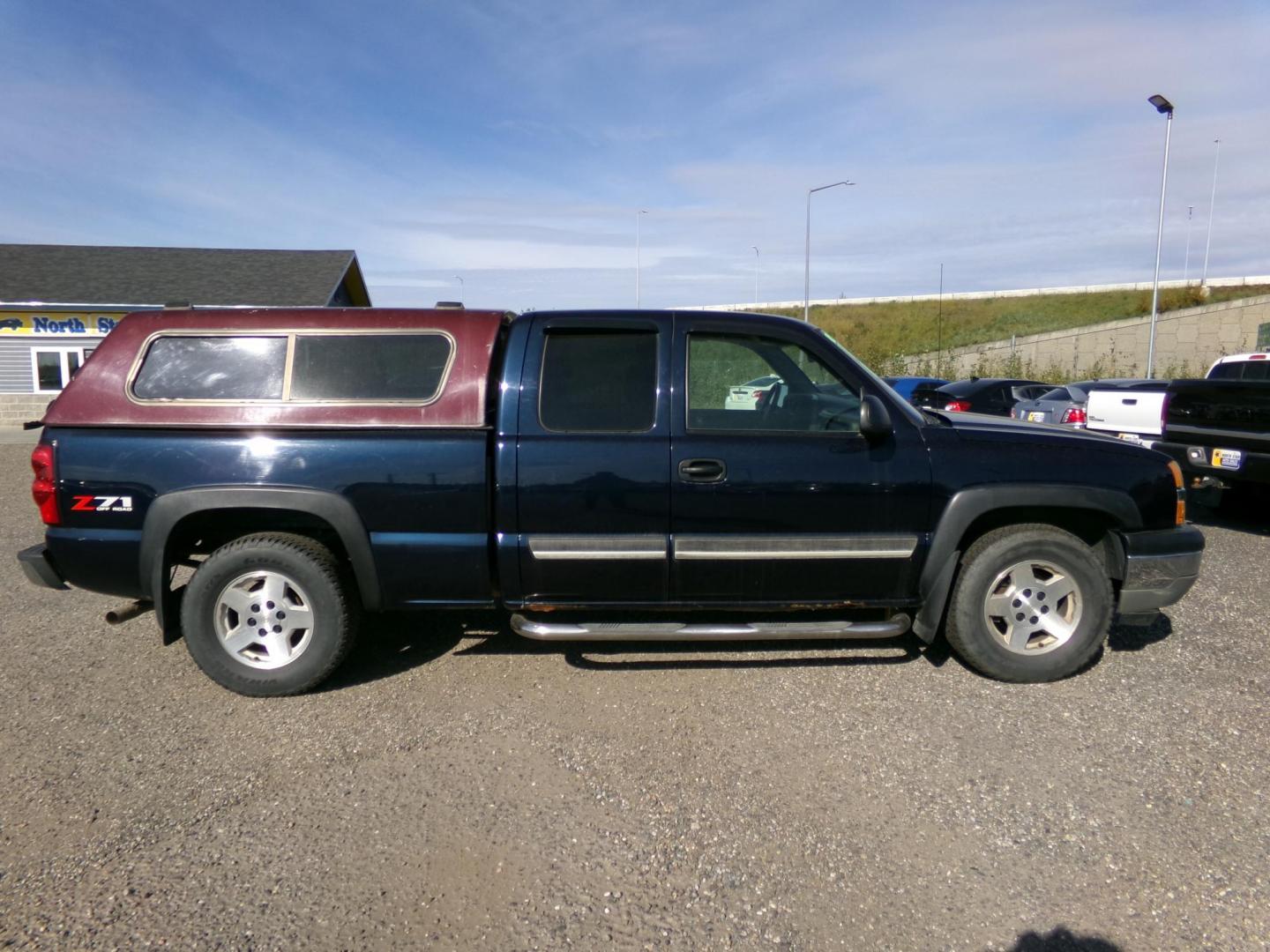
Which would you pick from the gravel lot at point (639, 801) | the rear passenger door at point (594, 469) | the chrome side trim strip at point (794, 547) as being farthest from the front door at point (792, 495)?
the gravel lot at point (639, 801)

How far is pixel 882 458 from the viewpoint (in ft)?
12.4

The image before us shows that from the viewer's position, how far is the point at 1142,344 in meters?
35.4

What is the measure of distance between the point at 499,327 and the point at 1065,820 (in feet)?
10.5

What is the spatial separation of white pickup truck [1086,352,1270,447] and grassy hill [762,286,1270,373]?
37.0 metres

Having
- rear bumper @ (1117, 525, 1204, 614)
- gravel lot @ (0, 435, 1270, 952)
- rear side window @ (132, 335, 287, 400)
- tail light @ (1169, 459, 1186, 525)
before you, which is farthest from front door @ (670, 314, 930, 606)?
rear side window @ (132, 335, 287, 400)

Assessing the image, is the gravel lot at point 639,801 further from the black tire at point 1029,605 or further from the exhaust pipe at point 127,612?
the exhaust pipe at point 127,612

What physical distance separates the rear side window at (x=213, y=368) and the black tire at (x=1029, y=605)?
139 inches

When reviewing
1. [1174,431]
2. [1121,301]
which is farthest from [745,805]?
[1121,301]

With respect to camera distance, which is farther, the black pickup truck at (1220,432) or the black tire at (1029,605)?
the black pickup truck at (1220,432)

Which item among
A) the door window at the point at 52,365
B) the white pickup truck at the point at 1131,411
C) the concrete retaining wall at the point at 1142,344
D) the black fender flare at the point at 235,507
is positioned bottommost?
the black fender flare at the point at 235,507

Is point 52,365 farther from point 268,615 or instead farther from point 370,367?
point 370,367

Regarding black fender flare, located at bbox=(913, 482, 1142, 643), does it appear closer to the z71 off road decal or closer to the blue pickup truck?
the blue pickup truck

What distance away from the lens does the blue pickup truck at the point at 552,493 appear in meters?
3.69

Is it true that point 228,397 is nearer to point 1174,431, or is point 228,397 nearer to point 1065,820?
point 1065,820
